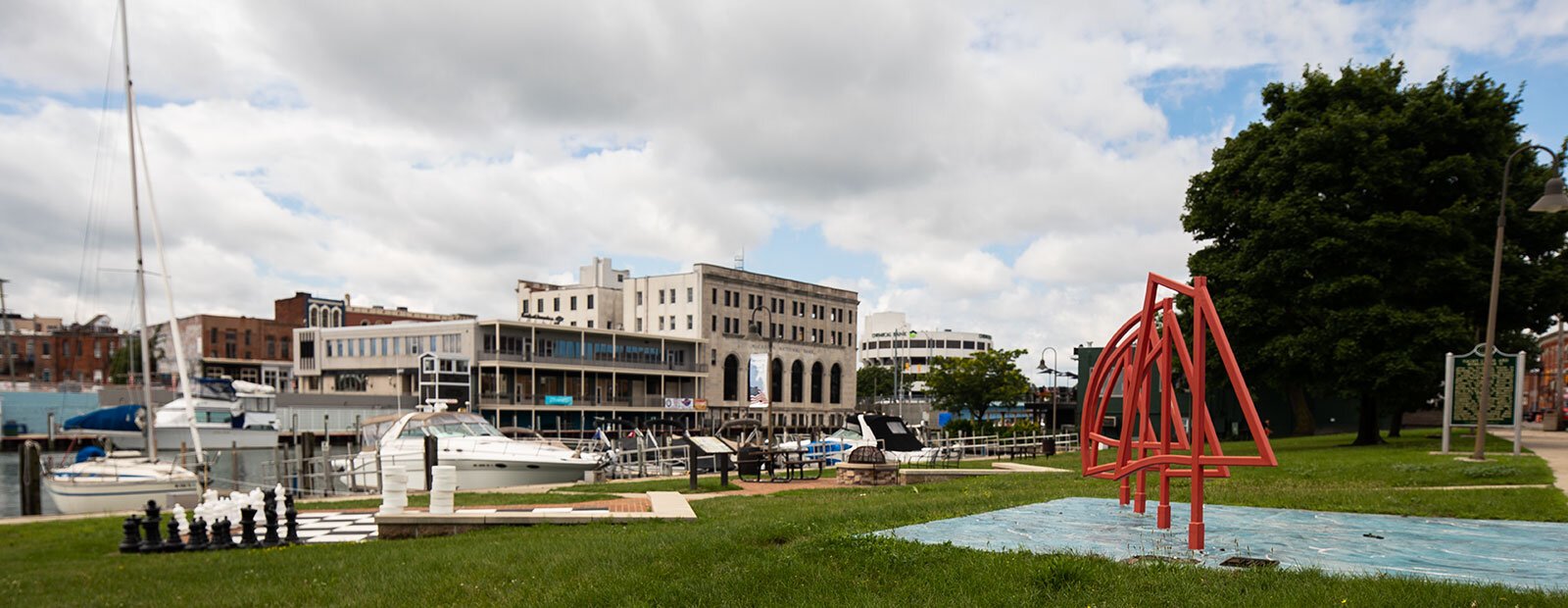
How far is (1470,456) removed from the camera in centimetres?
2561

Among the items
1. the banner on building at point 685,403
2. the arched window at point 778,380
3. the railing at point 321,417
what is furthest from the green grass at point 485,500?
the arched window at point 778,380

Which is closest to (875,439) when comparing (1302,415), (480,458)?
(480,458)

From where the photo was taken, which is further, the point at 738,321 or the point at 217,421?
the point at 738,321

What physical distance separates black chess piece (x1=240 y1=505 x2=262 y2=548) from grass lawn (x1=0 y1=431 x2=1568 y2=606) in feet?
2.00

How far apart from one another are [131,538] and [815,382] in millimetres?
101134

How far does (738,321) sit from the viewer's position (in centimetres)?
10581

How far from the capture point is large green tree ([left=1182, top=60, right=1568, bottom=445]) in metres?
30.7

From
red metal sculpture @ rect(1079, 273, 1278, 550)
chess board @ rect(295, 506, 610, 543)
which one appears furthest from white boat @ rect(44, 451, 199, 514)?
red metal sculpture @ rect(1079, 273, 1278, 550)

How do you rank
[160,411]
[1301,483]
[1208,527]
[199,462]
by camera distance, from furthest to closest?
1. [160,411]
2. [199,462]
3. [1301,483]
4. [1208,527]

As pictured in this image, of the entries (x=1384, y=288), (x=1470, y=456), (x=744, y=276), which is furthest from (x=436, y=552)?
(x=744, y=276)

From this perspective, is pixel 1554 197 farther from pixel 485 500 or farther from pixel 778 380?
pixel 778 380

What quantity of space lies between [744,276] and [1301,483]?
3535 inches

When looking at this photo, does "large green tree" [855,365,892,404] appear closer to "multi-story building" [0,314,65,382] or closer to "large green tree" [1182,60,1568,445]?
"multi-story building" [0,314,65,382]

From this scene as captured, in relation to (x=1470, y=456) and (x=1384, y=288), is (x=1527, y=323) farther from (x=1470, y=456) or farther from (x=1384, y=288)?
(x=1470, y=456)
